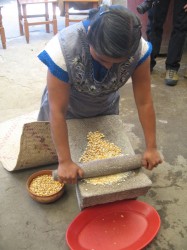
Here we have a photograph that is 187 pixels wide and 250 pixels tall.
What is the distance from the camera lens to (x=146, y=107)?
1.32 metres

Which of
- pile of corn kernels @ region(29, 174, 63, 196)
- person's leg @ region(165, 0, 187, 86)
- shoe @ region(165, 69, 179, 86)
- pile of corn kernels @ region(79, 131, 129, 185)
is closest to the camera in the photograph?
pile of corn kernels @ region(79, 131, 129, 185)

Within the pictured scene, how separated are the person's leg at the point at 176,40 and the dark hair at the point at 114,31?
1.75 meters

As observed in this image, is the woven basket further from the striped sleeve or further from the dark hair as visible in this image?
the dark hair

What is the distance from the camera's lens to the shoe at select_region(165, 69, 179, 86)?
106 inches

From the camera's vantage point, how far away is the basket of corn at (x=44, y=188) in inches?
58.1

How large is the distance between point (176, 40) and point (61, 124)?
180 centimetres

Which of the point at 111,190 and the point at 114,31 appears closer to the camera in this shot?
the point at 114,31

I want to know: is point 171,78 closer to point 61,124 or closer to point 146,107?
point 146,107

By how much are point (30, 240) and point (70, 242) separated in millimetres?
242

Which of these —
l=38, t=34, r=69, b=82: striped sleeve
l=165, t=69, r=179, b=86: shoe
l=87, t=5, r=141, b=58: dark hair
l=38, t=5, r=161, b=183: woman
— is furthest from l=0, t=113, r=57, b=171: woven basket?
l=165, t=69, r=179, b=86: shoe

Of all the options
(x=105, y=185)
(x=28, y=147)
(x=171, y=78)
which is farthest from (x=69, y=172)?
(x=171, y=78)

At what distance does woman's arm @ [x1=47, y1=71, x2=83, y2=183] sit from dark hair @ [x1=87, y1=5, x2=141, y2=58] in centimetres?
28

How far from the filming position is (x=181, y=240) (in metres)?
1.34

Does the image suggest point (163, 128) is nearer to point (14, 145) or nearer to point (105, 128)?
point (105, 128)
